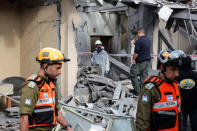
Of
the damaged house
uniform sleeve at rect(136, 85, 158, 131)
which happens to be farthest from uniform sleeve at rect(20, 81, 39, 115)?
the damaged house

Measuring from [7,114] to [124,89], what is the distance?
3.35 metres

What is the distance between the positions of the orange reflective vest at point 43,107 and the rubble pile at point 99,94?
3260 millimetres

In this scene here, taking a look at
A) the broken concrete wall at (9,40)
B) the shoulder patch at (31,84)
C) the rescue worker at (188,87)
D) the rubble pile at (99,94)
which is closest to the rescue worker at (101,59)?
the rubble pile at (99,94)

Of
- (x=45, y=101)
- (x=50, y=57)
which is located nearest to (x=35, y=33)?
(x=50, y=57)

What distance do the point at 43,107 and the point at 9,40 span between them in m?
5.74

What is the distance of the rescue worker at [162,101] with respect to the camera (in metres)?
2.23

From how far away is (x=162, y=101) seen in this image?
2.23 metres

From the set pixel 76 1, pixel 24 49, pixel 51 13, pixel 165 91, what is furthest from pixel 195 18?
pixel 165 91

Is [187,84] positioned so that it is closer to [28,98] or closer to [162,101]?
[162,101]

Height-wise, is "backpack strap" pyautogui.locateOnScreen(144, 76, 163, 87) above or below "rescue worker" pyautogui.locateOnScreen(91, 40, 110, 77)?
below

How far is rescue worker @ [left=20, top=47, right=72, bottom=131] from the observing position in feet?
7.00

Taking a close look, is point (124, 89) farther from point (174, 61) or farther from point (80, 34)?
point (174, 61)

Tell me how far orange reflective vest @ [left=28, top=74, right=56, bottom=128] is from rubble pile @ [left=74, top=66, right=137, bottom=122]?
3.26 metres

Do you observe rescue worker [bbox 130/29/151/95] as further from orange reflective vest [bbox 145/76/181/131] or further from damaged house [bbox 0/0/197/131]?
orange reflective vest [bbox 145/76/181/131]
